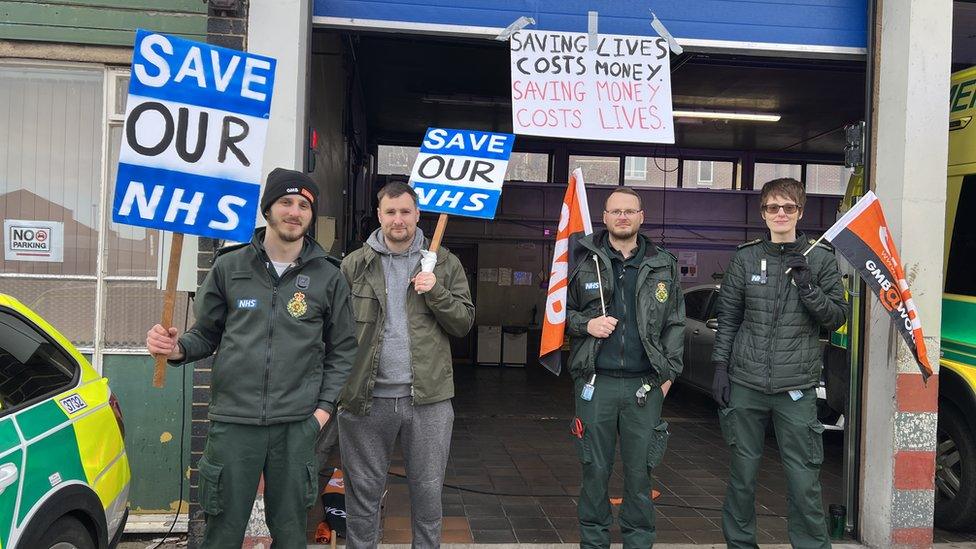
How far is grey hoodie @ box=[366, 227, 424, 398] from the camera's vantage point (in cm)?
333

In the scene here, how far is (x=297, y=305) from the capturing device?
2.92m

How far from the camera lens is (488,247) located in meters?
14.3

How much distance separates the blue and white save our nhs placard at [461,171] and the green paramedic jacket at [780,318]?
148cm

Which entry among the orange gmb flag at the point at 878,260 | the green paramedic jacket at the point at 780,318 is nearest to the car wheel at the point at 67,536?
the green paramedic jacket at the point at 780,318

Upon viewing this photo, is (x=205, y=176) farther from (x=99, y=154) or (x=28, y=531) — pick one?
(x=99, y=154)

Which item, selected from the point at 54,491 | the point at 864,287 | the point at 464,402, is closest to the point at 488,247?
the point at 464,402

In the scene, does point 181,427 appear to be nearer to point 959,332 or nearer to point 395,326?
point 395,326

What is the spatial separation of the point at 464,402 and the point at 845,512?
Result: 5621 mm

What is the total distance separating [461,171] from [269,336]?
1.47 meters

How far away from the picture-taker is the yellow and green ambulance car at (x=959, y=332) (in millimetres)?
4789

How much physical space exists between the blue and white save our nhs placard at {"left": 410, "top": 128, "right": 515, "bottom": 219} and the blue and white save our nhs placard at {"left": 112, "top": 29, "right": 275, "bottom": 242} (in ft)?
3.16

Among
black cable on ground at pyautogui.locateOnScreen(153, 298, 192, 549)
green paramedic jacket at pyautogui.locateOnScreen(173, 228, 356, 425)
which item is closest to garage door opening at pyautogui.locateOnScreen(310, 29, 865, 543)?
black cable on ground at pyautogui.locateOnScreen(153, 298, 192, 549)

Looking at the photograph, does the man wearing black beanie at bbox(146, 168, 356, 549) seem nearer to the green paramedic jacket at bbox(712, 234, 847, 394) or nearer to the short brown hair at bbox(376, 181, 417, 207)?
the short brown hair at bbox(376, 181, 417, 207)

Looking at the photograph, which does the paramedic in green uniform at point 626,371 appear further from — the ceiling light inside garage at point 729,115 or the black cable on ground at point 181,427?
the ceiling light inside garage at point 729,115
